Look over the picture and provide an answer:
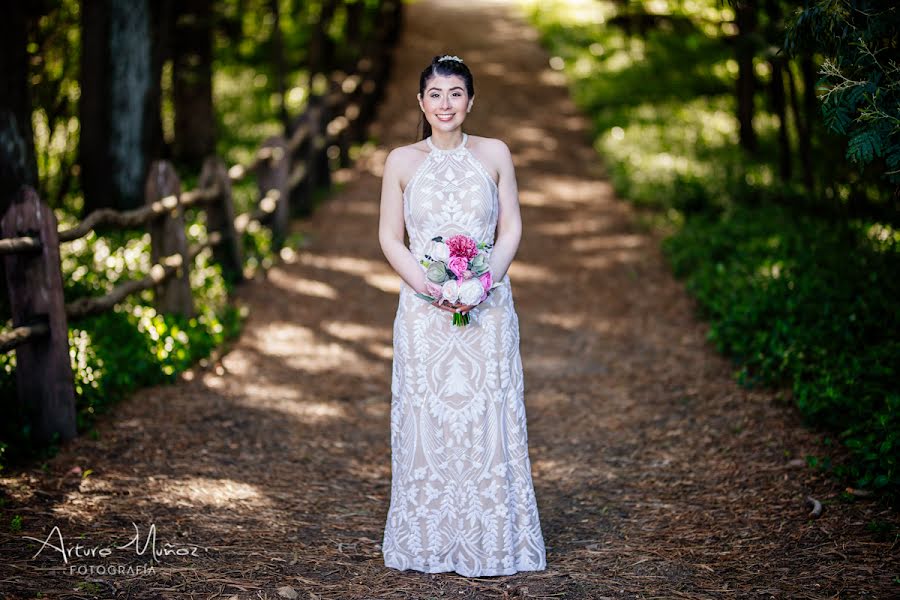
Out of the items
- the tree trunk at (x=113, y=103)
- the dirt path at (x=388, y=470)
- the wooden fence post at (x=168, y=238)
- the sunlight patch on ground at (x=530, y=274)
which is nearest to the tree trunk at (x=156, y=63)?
the tree trunk at (x=113, y=103)

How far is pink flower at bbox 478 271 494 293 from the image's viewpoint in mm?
3797

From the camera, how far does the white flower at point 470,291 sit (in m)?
3.70

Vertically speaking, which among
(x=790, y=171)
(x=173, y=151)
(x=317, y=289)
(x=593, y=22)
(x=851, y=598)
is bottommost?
(x=851, y=598)

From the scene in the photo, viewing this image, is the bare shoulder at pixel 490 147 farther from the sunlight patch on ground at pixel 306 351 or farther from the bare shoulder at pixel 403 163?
the sunlight patch on ground at pixel 306 351

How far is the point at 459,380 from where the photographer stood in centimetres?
397

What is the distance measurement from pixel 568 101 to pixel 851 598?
14838 mm

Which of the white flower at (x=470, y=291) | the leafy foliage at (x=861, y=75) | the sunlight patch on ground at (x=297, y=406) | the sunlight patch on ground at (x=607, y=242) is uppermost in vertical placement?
the leafy foliage at (x=861, y=75)

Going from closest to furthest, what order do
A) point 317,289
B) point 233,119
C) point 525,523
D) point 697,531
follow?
point 525,523 → point 697,531 → point 317,289 → point 233,119

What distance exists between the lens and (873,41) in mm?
4070

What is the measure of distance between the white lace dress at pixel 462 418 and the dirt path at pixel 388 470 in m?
0.18

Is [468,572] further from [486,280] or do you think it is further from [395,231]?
[395,231]

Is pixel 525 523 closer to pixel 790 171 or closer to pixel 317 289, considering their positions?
pixel 317 289

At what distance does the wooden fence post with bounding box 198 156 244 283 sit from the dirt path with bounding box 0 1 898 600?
0.95 ft

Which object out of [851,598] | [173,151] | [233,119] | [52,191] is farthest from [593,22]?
[851,598]
